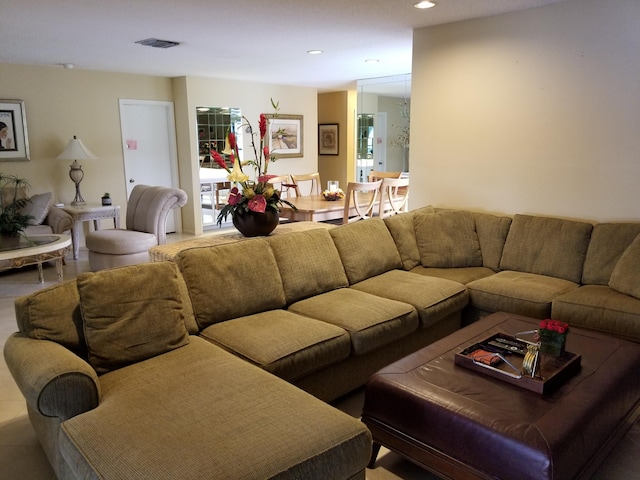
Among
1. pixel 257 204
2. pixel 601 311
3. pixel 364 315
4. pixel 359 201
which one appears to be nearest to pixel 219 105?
pixel 359 201

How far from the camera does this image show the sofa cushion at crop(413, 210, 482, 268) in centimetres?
378

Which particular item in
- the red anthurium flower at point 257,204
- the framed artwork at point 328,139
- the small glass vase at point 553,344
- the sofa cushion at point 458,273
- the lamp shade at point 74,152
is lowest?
the sofa cushion at point 458,273

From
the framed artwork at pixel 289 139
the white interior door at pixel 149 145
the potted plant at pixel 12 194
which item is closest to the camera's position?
the potted plant at pixel 12 194

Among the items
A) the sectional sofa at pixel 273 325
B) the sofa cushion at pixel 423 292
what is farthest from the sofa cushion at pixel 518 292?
the sofa cushion at pixel 423 292

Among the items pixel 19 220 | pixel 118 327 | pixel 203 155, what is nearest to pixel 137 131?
pixel 203 155

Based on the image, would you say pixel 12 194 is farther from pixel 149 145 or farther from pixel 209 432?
pixel 209 432

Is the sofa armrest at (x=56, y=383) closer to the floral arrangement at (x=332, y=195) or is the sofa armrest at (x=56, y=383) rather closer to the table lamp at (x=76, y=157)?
the floral arrangement at (x=332, y=195)

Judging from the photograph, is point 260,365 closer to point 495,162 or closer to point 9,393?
point 9,393

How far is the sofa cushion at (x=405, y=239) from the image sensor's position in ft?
12.3

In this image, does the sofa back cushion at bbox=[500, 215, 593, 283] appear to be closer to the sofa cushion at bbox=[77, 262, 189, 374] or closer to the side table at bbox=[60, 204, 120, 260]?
the sofa cushion at bbox=[77, 262, 189, 374]

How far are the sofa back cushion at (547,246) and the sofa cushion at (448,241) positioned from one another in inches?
10.0

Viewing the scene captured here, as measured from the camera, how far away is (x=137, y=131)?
275 inches

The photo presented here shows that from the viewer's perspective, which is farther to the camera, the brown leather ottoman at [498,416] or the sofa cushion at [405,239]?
the sofa cushion at [405,239]

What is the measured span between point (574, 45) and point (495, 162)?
991mm
